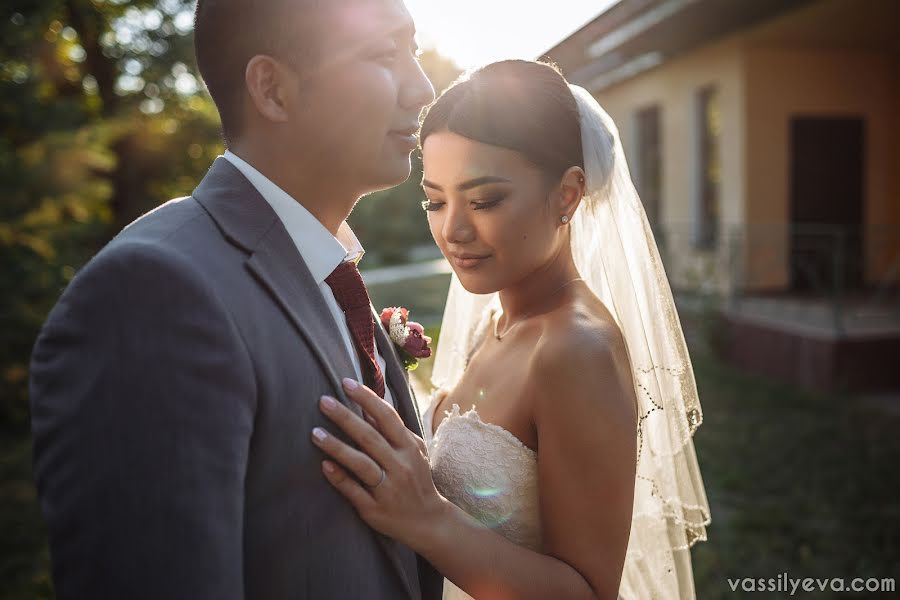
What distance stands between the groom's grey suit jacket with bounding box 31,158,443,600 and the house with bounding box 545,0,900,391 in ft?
31.9

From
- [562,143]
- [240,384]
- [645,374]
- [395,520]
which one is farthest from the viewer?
[645,374]

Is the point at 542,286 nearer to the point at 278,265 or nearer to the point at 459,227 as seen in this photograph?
the point at 459,227

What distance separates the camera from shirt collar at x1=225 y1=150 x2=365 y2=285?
5.58ft

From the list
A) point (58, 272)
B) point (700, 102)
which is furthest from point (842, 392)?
point (58, 272)

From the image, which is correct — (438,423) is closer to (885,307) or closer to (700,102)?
(885,307)

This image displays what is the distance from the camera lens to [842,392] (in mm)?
8805

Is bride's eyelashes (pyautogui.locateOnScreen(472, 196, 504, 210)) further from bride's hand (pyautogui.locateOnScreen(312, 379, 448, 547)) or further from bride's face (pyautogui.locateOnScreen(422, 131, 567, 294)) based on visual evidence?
bride's hand (pyautogui.locateOnScreen(312, 379, 448, 547))

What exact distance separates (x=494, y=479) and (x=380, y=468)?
0.84 metres

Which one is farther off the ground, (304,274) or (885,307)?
(304,274)

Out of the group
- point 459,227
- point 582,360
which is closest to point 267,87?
point 459,227

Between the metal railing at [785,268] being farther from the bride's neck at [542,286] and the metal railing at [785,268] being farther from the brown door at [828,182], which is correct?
the bride's neck at [542,286]

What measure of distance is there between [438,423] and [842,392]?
7.35 m

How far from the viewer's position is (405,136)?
177 cm

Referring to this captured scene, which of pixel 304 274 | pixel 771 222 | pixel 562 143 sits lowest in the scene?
pixel 771 222
